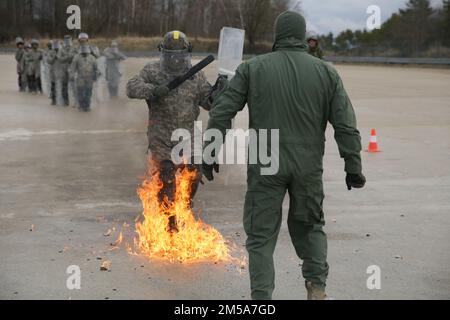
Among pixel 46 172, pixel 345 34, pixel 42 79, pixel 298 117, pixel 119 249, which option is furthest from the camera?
pixel 345 34

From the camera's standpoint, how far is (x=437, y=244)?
5.96 meters

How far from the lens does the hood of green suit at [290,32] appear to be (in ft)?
13.9

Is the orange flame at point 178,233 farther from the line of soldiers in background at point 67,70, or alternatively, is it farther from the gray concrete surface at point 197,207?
the line of soldiers in background at point 67,70

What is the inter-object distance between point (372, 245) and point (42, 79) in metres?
19.8

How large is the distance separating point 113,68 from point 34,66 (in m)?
3.30

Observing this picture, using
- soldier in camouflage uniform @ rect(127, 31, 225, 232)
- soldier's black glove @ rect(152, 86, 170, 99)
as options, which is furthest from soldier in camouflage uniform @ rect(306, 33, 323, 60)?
soldier's black glove @ rect(152, 86, 170, 99)

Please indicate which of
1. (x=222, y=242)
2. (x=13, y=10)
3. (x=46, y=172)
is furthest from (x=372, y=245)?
(x=13, y=10)

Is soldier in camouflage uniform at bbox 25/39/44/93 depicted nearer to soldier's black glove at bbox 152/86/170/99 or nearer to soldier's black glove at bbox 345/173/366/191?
soldier's black glove at bbox 152/86/170/99

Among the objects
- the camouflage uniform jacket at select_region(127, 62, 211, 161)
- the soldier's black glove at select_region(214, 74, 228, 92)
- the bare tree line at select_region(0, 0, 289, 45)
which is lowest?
the camouflage uniform jacket at select_region(127, 62, 211, 161)

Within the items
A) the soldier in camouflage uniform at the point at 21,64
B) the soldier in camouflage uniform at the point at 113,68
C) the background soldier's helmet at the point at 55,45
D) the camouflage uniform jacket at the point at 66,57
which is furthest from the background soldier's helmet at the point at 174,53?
the soldier in camouflage uniform at the point at 21,64

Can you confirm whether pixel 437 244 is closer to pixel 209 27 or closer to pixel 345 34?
pixel 209 27

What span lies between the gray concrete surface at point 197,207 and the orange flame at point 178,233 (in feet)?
0.67

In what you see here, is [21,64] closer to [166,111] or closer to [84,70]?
[84,70]

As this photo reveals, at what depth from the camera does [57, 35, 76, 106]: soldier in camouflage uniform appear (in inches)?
741
